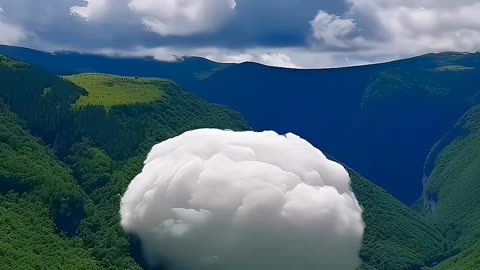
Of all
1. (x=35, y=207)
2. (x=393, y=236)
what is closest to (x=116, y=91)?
(x=35, y=207)

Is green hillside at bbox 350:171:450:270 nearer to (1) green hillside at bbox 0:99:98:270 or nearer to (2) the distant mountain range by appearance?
(2) the distant mountain range

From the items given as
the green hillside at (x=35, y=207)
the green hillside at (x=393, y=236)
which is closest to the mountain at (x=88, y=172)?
the green hillside at (x=35, y=207)

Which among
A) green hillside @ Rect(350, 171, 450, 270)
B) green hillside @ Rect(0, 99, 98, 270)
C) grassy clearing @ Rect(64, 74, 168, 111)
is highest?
grassy clearing @ Rect(64, 74, 168, 111)

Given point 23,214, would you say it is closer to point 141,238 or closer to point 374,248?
point 141,238

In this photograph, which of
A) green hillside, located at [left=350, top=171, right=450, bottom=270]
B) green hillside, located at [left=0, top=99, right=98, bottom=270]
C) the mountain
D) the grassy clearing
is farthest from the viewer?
the grassy clearing

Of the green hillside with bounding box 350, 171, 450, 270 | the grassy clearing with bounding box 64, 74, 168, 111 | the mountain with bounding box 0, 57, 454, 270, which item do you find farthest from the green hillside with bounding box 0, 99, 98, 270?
the green hillside with bounding box 350, 171, 450, 270

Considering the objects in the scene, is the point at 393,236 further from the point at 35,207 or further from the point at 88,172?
the point at 35,207

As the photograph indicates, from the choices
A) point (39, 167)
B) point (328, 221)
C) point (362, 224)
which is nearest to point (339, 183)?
point (362, 224)
